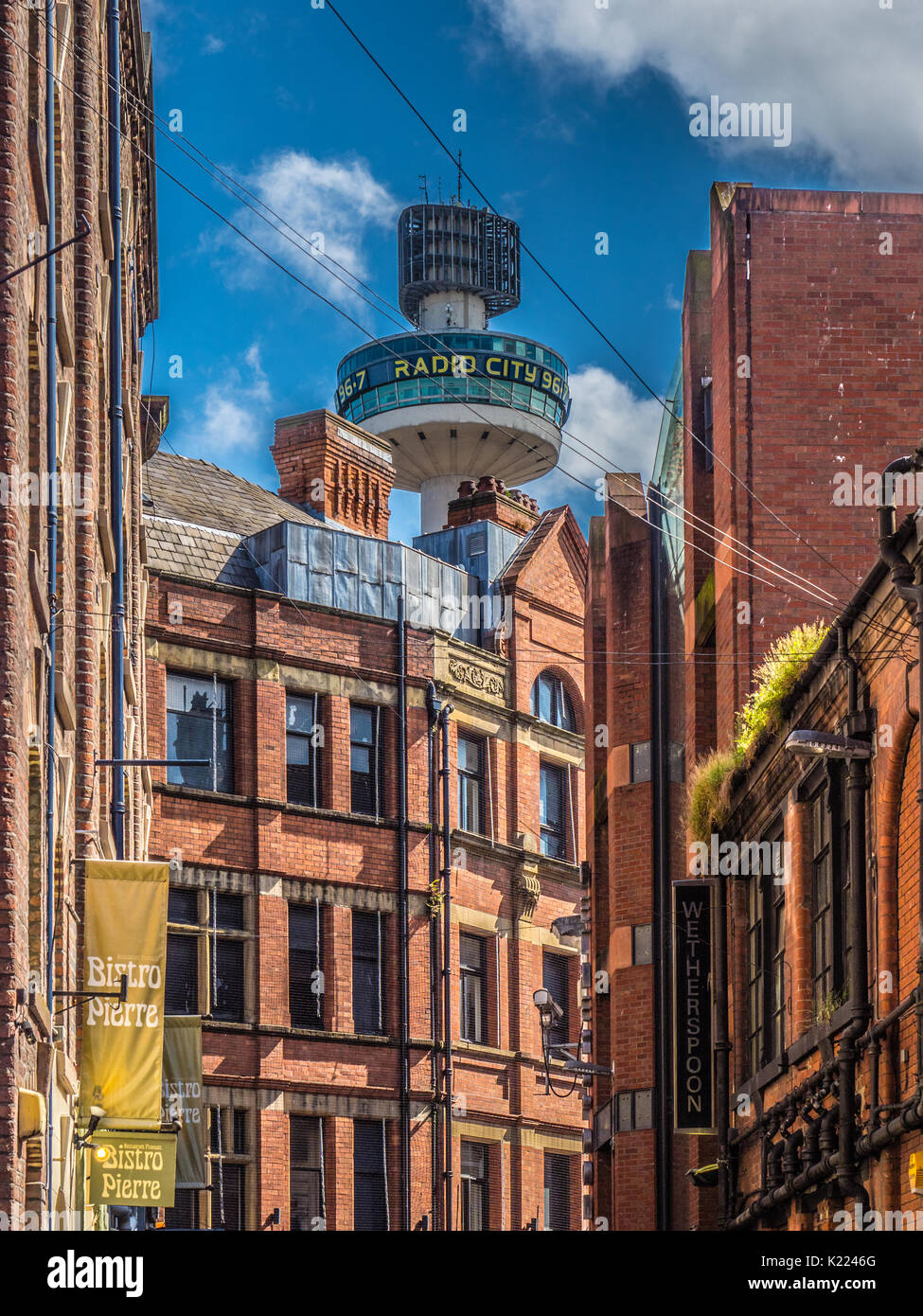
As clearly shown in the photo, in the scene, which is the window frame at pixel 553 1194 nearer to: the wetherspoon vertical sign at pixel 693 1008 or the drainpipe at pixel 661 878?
the drainpipe at pixel 661 878

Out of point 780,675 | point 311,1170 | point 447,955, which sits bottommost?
point 311,1170

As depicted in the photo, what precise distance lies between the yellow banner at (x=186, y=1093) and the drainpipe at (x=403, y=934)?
457cm

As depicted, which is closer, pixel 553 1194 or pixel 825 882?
pixel 825 882

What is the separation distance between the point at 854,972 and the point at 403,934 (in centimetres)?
2420

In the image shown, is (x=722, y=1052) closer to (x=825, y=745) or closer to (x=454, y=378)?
(x=825, y=745)

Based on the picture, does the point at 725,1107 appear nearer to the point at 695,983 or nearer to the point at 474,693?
the point at 695,983

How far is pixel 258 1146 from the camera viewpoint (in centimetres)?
3678

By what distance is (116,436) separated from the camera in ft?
89.0

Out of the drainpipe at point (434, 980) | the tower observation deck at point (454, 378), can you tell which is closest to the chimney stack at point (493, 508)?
the drainpipe at point (434, 980)

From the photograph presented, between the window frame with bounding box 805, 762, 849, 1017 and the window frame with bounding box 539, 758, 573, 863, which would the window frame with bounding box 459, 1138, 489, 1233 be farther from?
the window frame with bounding box 805, 762, 849, 1017

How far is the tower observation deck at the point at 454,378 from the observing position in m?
73.6

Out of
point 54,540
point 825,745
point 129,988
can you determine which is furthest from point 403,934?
point 825,745
